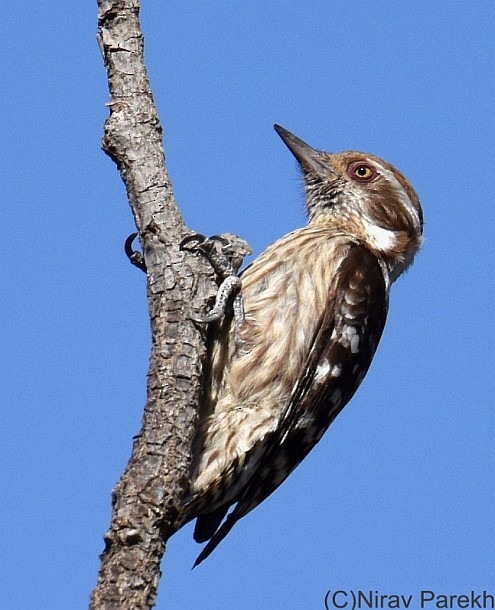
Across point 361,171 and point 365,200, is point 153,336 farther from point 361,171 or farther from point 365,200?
point 361,171

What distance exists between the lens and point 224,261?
5.43 meters

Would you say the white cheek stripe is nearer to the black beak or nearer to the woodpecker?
the woodpecker

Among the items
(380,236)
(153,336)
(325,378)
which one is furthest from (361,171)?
(153,336)

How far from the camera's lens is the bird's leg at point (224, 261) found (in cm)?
502

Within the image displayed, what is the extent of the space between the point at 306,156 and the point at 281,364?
2.17m

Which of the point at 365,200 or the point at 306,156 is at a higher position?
the point at 306,156

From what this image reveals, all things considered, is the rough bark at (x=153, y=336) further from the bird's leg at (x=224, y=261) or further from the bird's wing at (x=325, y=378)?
the bird's wing at (x=325, y=378)

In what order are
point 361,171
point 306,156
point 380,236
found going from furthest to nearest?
point 306,156 < point 361,171 < point 380,236

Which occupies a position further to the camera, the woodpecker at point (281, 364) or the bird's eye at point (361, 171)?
the bird's eye at point (361, 171)

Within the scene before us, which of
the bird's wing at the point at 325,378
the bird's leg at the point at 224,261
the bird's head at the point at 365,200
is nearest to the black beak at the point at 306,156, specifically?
the bird's head at the point at 365,200

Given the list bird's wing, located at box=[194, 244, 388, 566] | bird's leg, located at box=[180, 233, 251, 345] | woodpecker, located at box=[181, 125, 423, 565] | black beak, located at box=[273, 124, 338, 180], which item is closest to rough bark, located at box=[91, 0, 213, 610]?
bird's leg, located at box=[180, 233, 251, 345]

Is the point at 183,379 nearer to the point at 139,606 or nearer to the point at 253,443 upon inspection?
the point at 139,606

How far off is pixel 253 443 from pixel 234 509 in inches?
20.3

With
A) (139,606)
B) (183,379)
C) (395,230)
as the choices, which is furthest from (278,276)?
(139,606)
